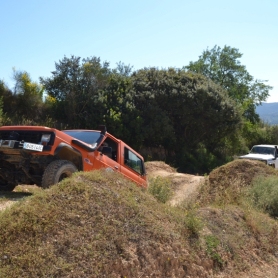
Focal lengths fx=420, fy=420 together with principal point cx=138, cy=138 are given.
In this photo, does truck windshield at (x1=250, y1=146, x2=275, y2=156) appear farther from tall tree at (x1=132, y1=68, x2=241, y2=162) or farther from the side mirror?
the side mirror

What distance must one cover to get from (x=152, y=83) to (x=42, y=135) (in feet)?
69.6

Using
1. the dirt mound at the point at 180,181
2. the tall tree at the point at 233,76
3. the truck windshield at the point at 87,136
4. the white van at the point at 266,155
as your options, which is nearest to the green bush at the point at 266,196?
the truck windshield at the point at 87,136

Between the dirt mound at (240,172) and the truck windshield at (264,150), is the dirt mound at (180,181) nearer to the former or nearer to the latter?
the dirt mound at (240,172)

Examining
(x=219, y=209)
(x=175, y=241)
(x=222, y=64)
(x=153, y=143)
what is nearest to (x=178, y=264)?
(x=175, y=241)

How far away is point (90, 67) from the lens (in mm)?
25000

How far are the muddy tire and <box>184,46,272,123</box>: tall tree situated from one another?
146ft

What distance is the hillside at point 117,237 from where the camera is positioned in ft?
15.0

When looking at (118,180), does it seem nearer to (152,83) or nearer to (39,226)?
(39,226)

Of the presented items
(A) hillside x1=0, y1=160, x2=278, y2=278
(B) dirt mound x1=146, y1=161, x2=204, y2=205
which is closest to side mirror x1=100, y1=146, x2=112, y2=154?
(A) hillside x1=0, y1=160, x2=278, y2=278

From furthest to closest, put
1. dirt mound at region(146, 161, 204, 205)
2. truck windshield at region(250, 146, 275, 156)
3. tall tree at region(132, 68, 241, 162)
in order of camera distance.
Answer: tall tree at region(132, 68, 241, 162), truck windshield at region(250, 146, 275, 156), dirt mound at region(146, 161, 204, 205)

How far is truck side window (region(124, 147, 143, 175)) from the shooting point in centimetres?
1064

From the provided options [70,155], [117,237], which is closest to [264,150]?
[70,155]

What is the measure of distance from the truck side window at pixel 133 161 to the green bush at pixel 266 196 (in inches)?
115

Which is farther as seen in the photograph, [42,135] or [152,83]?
[152,83]
